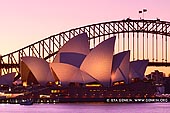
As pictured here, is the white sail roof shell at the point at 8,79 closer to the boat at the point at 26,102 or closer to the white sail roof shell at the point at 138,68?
the boat at the point at 26,102

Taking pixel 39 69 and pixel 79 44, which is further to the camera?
pixel 39 69

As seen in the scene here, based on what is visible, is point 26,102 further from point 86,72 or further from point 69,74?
point 86,72

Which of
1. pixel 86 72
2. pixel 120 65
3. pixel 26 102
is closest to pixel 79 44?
pixel 86 72

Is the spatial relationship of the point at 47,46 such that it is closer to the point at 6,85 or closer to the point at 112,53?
the point at 6,85

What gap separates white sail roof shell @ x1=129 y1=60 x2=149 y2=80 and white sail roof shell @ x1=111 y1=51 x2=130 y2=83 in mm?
6103

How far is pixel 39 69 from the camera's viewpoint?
135 metres

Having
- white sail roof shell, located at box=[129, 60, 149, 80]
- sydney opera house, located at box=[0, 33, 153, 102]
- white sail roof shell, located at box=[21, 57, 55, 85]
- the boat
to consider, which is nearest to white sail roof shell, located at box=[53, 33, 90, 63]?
sydney opera house, located at box=[0, 33, 153, 102]

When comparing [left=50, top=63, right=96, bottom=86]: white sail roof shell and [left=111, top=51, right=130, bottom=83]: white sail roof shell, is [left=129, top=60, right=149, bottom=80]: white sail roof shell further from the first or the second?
[left=50, top=63, right=96, bottom=86]: white sail roof shell

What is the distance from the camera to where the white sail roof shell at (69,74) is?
426 ft

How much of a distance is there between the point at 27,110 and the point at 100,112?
34.6 ft

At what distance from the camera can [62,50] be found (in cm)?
13162

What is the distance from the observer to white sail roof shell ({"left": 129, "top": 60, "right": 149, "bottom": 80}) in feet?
455

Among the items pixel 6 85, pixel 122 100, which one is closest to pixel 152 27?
pixel 122 100

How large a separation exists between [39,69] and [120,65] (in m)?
11.7
